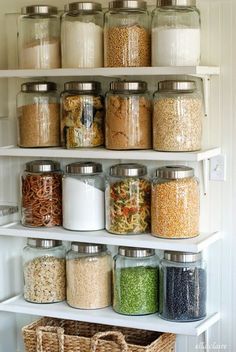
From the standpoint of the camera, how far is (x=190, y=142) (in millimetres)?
2391

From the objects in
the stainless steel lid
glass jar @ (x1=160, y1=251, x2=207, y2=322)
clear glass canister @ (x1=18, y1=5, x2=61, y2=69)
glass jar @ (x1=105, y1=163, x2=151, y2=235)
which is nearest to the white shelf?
glass jar @ (x1=160, y1=251, x2=207, y2=322)

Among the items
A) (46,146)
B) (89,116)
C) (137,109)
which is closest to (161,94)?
(137,109)

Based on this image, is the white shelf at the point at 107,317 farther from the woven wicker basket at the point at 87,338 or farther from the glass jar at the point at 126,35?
the glass jar at the point at 126,35

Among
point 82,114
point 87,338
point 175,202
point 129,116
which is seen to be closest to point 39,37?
point 82,114

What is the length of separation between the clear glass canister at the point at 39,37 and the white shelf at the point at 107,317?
2.72 ft

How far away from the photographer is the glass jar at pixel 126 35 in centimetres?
241

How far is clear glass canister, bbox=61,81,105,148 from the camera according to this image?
2.52 m

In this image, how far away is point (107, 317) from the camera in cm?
253

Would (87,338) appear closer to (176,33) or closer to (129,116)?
(129,116)

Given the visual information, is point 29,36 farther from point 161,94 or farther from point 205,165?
point 205,165

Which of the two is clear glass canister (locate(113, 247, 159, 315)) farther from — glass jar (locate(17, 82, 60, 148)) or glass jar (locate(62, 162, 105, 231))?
glass jar (locate(17, 82, 60, 148))

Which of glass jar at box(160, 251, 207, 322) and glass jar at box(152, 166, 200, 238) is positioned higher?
glass jar at box(152, 166, 200, 238)

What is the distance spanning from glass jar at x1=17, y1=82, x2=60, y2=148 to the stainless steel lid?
25cm

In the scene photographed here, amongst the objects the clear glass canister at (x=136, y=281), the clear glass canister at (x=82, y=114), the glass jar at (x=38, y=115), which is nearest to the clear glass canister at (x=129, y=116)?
the clear glass canister at (x=82, y=114)
